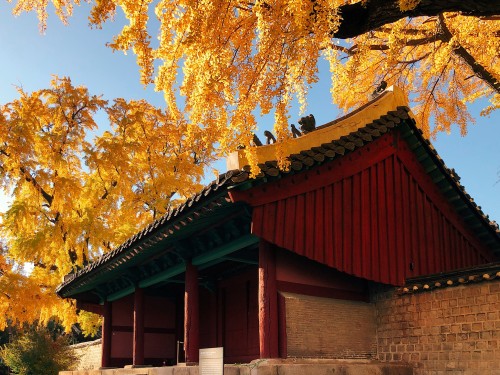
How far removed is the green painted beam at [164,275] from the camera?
1149 cm

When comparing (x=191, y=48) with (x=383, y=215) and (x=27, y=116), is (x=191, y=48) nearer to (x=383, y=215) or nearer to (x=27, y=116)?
(x=383, y=215)

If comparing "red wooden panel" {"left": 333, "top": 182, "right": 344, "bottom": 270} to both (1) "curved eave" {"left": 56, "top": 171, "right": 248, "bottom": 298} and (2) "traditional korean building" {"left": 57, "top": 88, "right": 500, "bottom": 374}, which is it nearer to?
(2) "traditional korean building" {"left": 57, "top": 88, "right": 500, "bottom": 374}

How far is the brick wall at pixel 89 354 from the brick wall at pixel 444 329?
41.0 feet

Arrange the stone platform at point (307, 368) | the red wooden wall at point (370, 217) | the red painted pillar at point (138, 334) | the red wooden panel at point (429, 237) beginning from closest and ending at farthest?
the stone platform at point (307, 368)
the red wooden wall at point (370, 217)
the red wooden panel at point (429, 237)
the red painted pillar at point (138, 334)

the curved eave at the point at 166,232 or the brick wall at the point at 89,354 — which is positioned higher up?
the curved eave at the point at 166,232

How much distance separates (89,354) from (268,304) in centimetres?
1425

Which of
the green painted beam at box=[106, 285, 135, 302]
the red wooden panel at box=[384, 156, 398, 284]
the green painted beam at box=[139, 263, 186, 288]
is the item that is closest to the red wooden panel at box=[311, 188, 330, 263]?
the red wooden panel at box=[384, 156, 398, 284]

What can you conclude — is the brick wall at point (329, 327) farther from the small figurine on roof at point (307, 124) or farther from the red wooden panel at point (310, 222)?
the small figurine on roof at point (307, 124)

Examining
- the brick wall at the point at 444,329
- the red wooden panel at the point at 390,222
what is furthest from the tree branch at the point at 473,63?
the brick wall at the point at 444,329

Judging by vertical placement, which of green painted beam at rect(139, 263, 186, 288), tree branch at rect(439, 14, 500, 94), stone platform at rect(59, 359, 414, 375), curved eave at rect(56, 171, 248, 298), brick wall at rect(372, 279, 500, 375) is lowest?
stone platform at rect(59, 359, 414, 375)

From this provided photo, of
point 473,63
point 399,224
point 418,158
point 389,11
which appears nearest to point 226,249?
point 399,224

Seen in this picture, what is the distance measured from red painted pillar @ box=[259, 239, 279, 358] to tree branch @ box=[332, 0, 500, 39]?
357 cm

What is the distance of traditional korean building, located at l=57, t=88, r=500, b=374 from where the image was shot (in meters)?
8.55

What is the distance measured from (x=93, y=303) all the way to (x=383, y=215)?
9.84 metres
